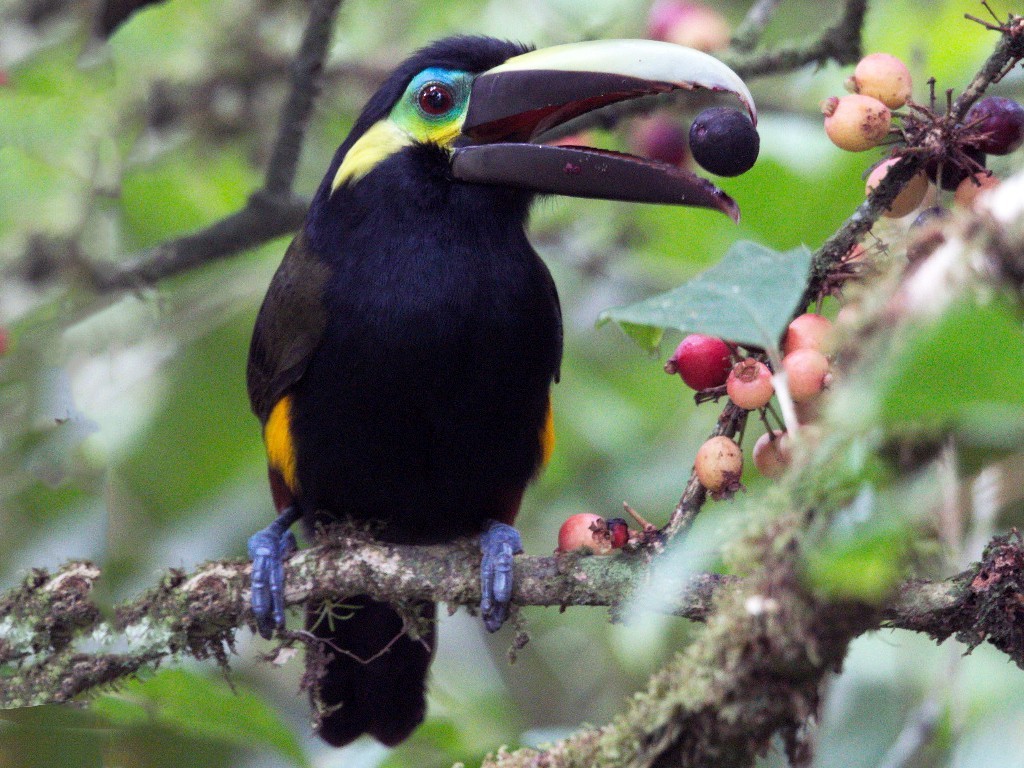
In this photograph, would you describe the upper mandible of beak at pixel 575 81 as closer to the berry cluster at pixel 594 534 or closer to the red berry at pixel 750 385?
the red berry at pixel 750 385

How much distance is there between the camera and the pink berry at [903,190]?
2273 millimetres

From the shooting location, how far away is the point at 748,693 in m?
1.59

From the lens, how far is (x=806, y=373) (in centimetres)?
196

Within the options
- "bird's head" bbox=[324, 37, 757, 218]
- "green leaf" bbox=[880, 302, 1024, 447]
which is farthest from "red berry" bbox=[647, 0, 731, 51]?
"green leaf" bbox=[880, 302, 1024, 447]

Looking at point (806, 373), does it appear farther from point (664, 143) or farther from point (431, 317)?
point (664, 143)

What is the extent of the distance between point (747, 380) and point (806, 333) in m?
0.12

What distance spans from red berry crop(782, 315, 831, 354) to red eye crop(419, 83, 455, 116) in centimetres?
141

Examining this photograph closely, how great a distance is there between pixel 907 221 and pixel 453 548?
1255mm

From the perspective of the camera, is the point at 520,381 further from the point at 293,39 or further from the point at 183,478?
the point at 293,39

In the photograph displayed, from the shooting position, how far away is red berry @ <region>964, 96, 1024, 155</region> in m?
2.18

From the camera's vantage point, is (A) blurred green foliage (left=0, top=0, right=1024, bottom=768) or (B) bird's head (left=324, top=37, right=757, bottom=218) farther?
(A) blurred green foliage (left=0, top=0, right=1024, bottom=768)

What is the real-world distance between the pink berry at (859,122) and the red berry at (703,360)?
1.32 feet

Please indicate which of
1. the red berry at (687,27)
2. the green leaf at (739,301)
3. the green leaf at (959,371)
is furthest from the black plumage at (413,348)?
the green leaf at (959,371)

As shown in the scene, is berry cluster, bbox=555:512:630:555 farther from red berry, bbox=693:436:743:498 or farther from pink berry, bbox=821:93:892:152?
pink berry, bbox=821:93:892:152
